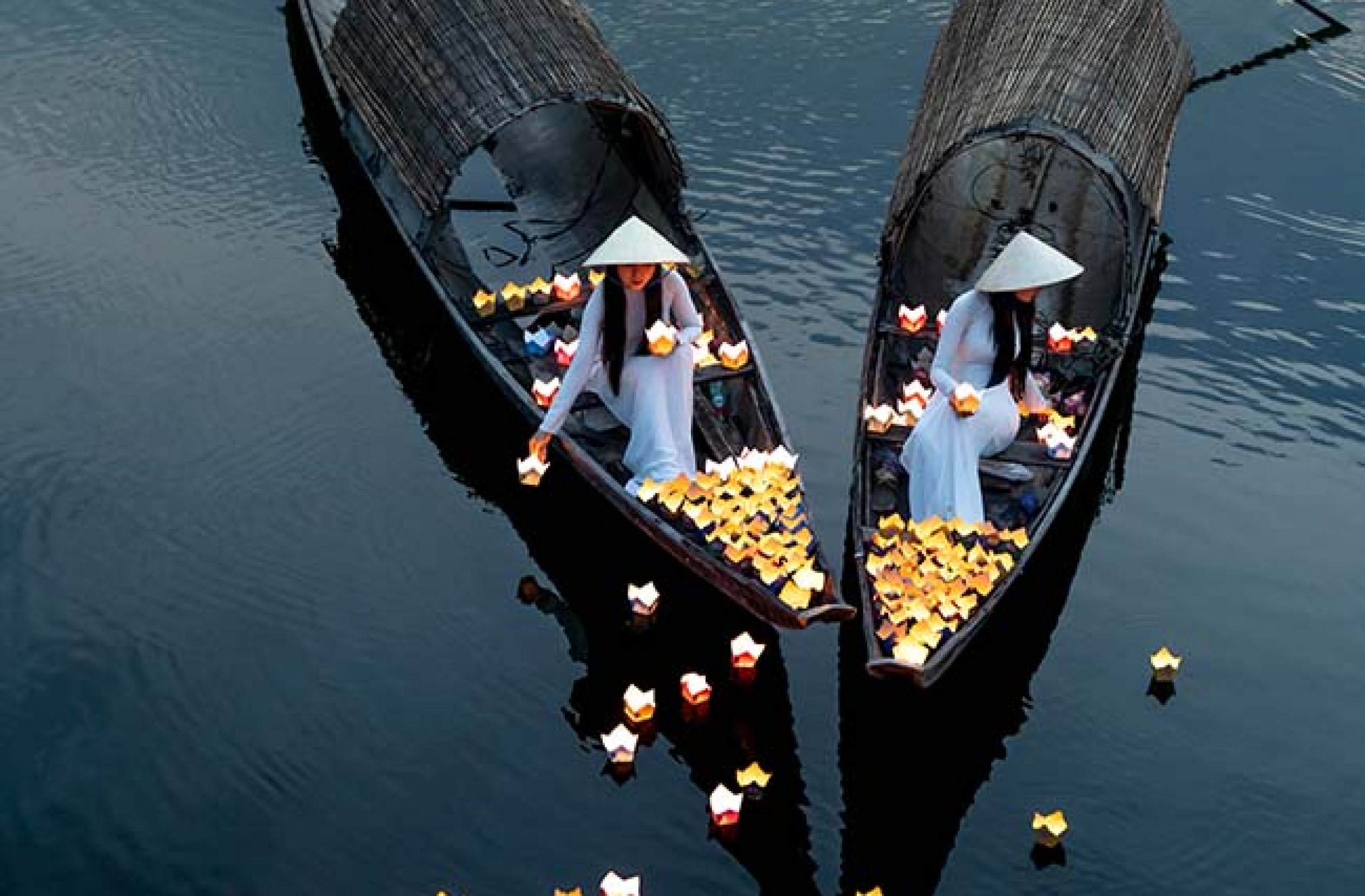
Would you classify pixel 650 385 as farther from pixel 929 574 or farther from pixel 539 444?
pixel 929 574

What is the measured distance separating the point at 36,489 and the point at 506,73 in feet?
14.0

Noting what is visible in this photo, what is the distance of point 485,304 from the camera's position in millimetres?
11109

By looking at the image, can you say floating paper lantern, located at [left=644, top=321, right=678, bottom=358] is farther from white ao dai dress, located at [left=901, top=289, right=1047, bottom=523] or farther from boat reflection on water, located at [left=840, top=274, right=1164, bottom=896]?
boat reflection on water, located at [left=840, top=274, right=1164, bottom=896]

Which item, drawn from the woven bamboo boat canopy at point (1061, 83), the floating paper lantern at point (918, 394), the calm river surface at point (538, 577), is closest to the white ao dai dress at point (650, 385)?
the calm river surface at point (538, 577)

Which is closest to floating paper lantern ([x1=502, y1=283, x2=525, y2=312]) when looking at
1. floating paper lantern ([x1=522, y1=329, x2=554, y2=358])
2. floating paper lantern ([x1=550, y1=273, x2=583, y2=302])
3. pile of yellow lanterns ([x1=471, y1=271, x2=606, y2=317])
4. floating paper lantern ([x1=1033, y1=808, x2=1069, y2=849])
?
pile of yellow lanterns ([x1=471, y1=271, x2=606, y2=317])

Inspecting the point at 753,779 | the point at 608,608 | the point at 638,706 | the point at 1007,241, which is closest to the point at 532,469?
the point at 608,608

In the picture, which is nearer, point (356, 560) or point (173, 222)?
point (356, 560)

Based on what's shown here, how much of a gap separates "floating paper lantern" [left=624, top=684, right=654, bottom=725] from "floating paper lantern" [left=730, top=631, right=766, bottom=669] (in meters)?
0.53

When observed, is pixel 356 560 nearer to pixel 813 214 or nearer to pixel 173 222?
pixel 173 222

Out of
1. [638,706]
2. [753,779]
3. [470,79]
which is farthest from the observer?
[470,79]

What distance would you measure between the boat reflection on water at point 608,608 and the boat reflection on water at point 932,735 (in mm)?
331

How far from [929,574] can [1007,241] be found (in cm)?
450

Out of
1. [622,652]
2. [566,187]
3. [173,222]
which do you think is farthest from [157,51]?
[622,652]

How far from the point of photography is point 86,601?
9578 millimetres
